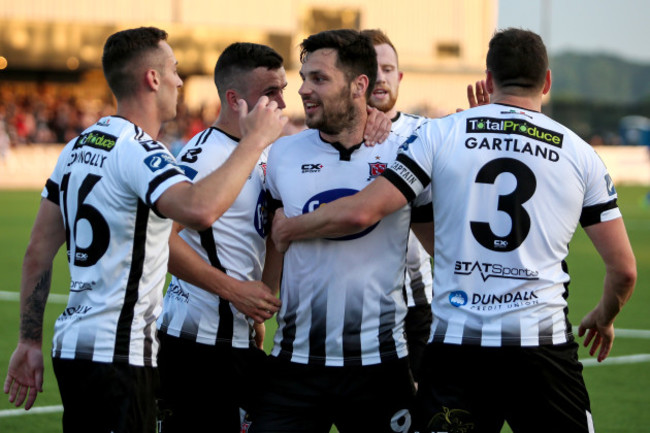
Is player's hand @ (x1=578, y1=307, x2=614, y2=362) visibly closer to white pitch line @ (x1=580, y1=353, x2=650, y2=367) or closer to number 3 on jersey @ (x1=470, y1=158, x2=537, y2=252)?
number 3 on jersey @ (x1=470, y1=158, x2=537, y2=252)

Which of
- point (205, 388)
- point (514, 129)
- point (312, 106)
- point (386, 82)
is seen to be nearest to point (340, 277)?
point (312, 106)

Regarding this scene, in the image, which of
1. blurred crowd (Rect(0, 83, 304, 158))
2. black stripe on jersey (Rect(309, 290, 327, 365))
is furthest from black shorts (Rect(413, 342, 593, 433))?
blurred crowd (Rect(0, 83, 304, 158))

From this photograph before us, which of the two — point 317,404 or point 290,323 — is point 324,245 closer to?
point 290,323

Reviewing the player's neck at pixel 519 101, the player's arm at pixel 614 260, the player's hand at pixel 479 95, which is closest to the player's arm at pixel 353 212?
the player's neck at pixel 519 101

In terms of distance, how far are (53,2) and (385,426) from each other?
42505mm

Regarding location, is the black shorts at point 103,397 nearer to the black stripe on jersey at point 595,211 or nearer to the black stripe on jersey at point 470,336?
the black stripe on jersey at point 470,336

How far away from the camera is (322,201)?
4617 mm

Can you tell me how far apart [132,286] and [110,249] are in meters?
0.19

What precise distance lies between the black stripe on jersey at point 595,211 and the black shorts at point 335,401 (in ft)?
3.89

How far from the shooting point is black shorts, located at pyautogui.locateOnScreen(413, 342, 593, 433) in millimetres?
4020

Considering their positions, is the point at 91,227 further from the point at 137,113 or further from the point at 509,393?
the point at 509,393

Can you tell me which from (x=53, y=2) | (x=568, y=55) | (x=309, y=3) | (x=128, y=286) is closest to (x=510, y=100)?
(x=128, y=286)

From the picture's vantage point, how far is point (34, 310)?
4355 mm

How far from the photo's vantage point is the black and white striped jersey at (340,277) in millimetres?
4570
